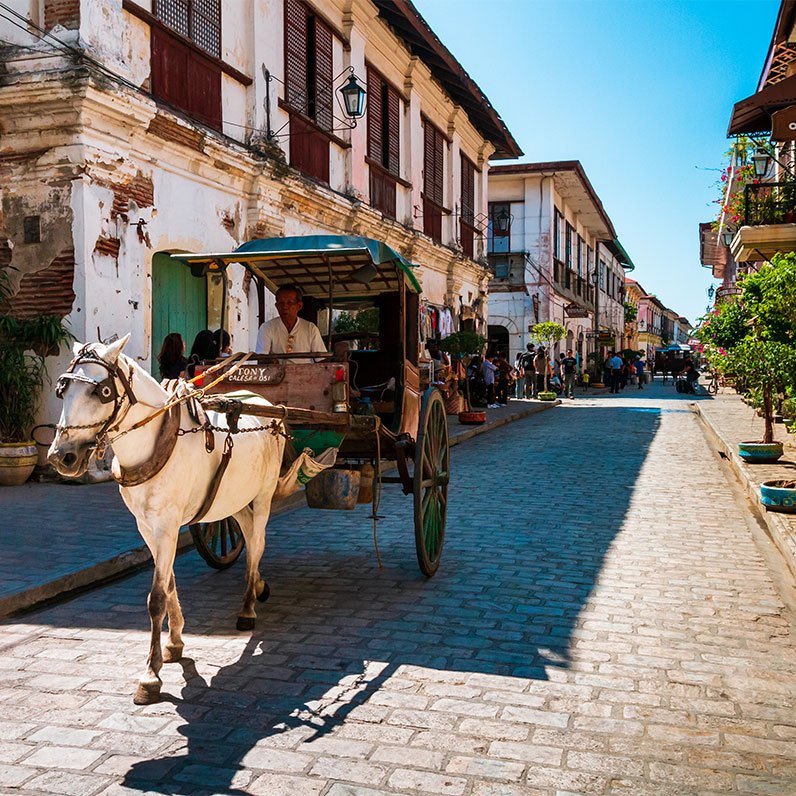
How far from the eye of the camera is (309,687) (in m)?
3.82

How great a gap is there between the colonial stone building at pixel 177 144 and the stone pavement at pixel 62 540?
159cm

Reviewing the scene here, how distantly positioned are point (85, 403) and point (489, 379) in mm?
18779

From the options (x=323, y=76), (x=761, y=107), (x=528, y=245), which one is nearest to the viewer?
(x=761, y=107)

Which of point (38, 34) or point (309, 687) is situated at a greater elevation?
point (38, 34)

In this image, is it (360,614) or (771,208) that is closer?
(360,614)

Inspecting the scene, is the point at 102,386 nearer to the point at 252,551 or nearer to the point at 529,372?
the point at 252,551

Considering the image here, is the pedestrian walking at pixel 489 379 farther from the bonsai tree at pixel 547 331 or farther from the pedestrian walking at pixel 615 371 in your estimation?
the pedestrian walking at pixel 615 371

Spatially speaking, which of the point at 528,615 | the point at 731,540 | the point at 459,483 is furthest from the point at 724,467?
the point at 528,615

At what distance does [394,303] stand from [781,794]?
472cm

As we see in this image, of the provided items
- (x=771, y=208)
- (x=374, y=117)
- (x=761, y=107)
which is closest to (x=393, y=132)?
(x=374, y=117)

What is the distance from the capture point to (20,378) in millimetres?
8656

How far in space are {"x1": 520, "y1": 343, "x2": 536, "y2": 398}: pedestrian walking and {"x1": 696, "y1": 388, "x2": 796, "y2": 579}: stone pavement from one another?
6296 millimetres

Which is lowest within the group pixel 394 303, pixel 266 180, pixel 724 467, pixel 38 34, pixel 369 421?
pixel 724 467

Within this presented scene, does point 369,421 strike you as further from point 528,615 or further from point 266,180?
point 266,180
